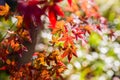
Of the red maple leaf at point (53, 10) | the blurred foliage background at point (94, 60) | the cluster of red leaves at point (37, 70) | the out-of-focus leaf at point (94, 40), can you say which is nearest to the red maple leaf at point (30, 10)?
the red maple leaf at point (53, 10)

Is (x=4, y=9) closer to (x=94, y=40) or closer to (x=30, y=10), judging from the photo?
(x=30, y=10)

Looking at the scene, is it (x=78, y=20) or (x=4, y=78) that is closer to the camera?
(x=78, y=20)

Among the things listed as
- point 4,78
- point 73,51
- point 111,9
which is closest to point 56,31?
point 73,51

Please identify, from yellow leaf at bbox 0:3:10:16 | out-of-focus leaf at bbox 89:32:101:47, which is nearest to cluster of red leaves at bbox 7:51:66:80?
yellow leaf at bbox 0:3:10:16

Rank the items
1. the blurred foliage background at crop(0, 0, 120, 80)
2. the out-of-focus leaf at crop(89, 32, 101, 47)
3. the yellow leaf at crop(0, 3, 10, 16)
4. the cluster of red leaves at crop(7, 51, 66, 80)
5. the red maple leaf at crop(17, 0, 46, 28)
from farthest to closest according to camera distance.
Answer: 1. the out-of-focus leaf at crop(89, 32, 101, 47)
2. the blurred foliage background at crop(0, 0, 120, 80)
3. the cluster of red leaves at crop(7, 51, 66, 80)
4. the yellow leaf at crop(0, 3, 10, 16)
5. the red maple leaf at crop(17, 0, 46, 28)

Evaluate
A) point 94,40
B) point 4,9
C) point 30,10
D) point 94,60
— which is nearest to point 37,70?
point 4,9

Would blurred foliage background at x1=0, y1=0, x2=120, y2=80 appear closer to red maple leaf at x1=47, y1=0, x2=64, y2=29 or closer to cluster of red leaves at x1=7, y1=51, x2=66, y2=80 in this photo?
cluster of red leaves at x1=7, y1=51, x2=66, y2=80

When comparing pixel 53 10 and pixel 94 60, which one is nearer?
pixel 53 10

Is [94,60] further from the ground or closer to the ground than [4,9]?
further from the ground

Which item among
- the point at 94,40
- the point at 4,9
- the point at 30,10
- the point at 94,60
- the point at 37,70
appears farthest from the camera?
the point at 94,40

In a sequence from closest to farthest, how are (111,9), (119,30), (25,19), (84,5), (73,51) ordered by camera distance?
(25,19), (73,51), (84,5), (119,30), (111,9)

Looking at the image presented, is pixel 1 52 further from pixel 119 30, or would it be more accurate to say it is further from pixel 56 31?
pixel 119 30
